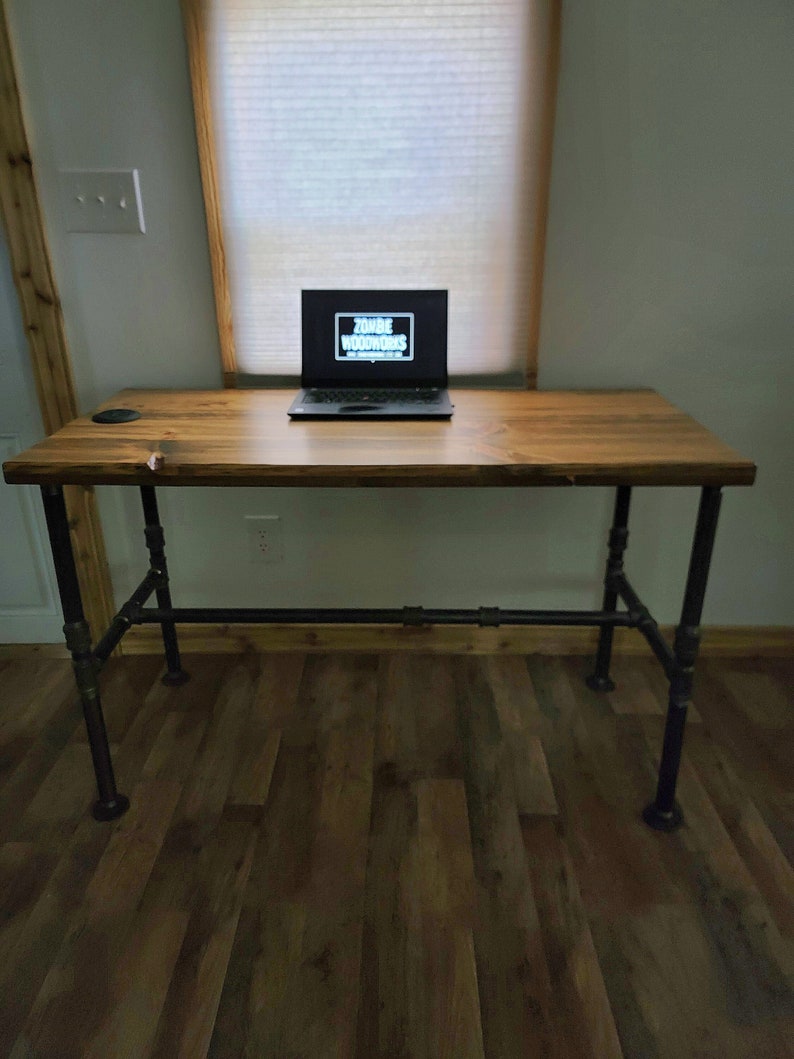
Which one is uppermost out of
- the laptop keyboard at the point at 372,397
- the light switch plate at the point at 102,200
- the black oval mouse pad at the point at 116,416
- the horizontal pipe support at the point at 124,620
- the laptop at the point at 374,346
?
the light switch plate at the point at 102,200

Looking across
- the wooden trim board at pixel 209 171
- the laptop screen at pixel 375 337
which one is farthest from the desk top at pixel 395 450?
the wooden trim board at pixel 209 171

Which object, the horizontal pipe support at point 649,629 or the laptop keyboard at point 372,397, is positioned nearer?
the horizontal pipe support at point 649,629

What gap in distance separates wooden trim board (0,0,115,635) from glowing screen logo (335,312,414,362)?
2.31ft

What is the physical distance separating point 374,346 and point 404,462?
0.45 meters

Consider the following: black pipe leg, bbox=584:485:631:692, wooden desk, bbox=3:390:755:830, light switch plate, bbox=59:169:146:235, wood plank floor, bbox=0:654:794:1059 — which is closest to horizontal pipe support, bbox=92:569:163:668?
wooden desk, bbox=3:390:755:830

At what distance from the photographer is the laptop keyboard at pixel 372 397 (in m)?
1.57

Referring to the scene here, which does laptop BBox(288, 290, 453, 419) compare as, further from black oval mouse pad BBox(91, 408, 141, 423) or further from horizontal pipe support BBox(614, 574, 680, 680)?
horizontal pipe support BBox(614, 574, 680, 680)

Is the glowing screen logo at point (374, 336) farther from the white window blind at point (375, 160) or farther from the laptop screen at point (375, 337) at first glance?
the white window blind at point (375, 160)

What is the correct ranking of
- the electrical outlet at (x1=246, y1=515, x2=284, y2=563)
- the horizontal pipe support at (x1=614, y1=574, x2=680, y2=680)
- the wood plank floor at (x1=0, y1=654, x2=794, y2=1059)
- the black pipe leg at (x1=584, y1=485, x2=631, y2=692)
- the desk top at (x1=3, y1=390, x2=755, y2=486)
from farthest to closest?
the electrical outlet at (x1=246, y1=515, x2=284, y2=563), the black pipe leg at (x1=584, y1=485, x2=631, y2=692), the horizontal pipe support at (x1=614, y1=574, x2=680, y2=680), the desk top at (x1=3, y1=390, x2=755, y2=486), the wood plank floor at (x1=0, y1=654, x2=794, y2=1059)

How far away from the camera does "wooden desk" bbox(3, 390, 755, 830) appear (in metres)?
1.27

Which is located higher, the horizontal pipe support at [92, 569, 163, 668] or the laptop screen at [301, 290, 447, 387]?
the laptop screen at [301, 290, 447, 387]

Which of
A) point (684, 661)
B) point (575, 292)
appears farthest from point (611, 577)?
point (575, 292)

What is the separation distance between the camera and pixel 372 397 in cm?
159

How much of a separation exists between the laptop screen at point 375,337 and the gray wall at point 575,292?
12.3 inches
